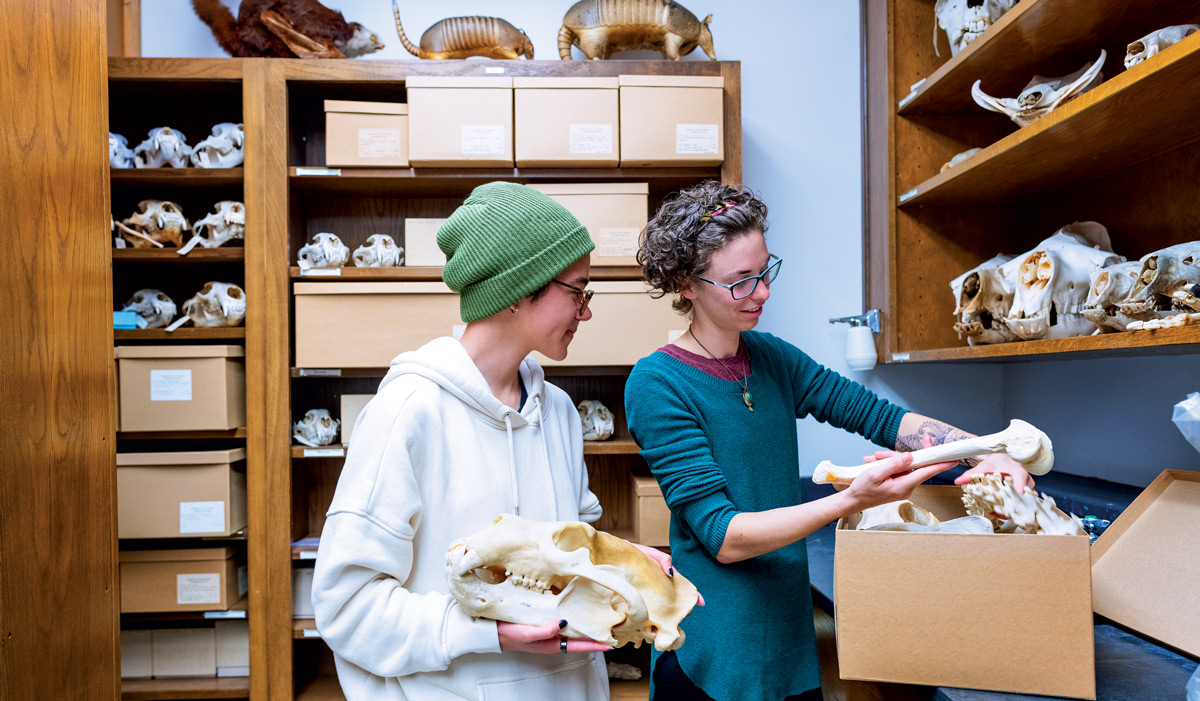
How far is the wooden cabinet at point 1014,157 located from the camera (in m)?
1.33

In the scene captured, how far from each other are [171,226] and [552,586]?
208 centimetres

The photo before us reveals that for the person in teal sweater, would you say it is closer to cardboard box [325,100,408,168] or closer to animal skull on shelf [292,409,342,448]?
cardboard box [325,100,408,168]

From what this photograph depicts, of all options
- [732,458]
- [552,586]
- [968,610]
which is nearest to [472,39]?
[732,458]

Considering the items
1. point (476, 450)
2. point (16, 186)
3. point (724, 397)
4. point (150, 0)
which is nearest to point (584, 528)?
point (476, 450)

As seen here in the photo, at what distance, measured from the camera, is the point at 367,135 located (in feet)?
7.38

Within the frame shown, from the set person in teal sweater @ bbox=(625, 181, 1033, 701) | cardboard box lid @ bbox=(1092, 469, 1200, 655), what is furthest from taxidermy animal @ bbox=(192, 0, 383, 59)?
cardboard box lid @ bbox=(1092, 469, 1200, 655)

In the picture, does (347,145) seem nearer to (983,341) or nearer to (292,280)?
(292,280)

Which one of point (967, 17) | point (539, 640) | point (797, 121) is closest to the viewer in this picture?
point (539, 640)

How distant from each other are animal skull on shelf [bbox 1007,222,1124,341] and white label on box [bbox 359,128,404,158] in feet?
Answer: 5.86

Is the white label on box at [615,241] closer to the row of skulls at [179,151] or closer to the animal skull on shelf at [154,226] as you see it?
the row of skulls at [179,151]

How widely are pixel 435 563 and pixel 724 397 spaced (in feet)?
1.91

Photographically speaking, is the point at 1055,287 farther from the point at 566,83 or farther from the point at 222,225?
the point at 222,225

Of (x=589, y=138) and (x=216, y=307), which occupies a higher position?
(x=589, y=138)

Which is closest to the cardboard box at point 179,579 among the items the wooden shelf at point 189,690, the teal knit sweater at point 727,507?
the wooden shelf at point 189,690
